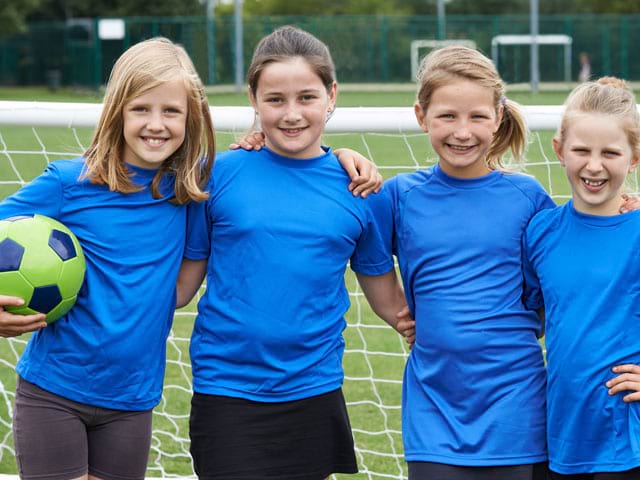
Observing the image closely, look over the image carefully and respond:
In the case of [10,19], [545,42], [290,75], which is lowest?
[290,75]

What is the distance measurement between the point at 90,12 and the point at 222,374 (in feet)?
136

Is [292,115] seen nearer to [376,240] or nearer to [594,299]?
[376,240]

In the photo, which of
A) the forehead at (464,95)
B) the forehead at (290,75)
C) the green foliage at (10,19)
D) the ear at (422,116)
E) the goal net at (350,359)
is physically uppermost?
the green foliage at (10,19)

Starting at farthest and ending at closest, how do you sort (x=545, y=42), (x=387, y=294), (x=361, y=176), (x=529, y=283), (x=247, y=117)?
(x=545, y=42), (x=247, y=117), (x=387, y=294), (x=361, y=176), (x=529, y=283)

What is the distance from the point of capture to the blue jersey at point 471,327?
2.56 m

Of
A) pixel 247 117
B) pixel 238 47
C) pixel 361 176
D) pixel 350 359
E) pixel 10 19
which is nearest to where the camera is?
pixel 361 176

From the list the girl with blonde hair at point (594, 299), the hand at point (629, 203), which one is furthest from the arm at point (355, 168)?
the hand at point (629, 203)

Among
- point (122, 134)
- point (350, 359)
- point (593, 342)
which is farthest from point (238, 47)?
point (593, 342)

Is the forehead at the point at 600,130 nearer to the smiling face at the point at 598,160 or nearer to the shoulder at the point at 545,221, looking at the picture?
the smiling face at the point at 598,160

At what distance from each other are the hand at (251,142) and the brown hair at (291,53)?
0.12 m

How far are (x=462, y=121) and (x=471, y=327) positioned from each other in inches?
21.0

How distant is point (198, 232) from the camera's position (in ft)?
9.07

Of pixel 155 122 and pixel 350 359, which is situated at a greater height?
pixel 155 122

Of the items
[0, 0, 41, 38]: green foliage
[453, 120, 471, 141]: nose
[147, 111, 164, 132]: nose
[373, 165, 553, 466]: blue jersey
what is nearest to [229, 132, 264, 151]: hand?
[147, 111, 164, 132]: nose
